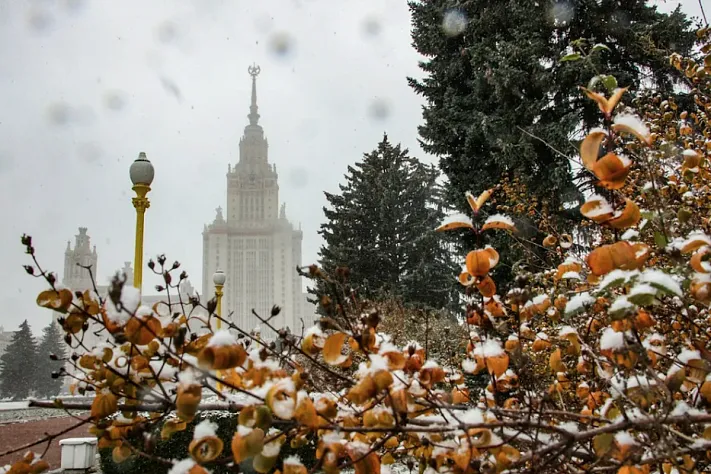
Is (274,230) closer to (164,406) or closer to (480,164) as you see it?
(480,164)

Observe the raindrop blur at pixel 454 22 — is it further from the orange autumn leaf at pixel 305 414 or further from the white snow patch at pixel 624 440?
the orange autumn leaf at pixel 305 414

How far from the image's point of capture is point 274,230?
282 feet

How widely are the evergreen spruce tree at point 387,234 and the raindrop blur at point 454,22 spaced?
879 centimetres

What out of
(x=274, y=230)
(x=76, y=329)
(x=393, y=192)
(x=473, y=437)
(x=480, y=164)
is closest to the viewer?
(x=473, y=437)

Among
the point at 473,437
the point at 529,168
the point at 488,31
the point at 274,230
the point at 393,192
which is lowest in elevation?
the point at 473,437

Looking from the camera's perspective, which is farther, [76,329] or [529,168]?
[529,168]

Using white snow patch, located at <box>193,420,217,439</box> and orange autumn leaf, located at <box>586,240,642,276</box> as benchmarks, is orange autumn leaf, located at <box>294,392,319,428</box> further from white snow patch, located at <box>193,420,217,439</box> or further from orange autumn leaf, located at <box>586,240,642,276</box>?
orange autumn leaf, located at <box>586,240,642,276</box>

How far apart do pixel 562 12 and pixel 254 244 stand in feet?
262

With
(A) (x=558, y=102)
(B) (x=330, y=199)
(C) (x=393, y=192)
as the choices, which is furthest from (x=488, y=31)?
(B) (x=330, y=199)

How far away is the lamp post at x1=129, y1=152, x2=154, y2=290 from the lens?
17.4 ft

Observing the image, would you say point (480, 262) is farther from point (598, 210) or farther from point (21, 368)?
point (21, 368)

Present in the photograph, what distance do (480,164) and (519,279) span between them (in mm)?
8007

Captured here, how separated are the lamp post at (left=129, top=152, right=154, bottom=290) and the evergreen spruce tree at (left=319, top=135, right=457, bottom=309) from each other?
453 inches

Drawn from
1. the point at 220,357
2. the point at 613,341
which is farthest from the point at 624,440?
the point at 220,357
